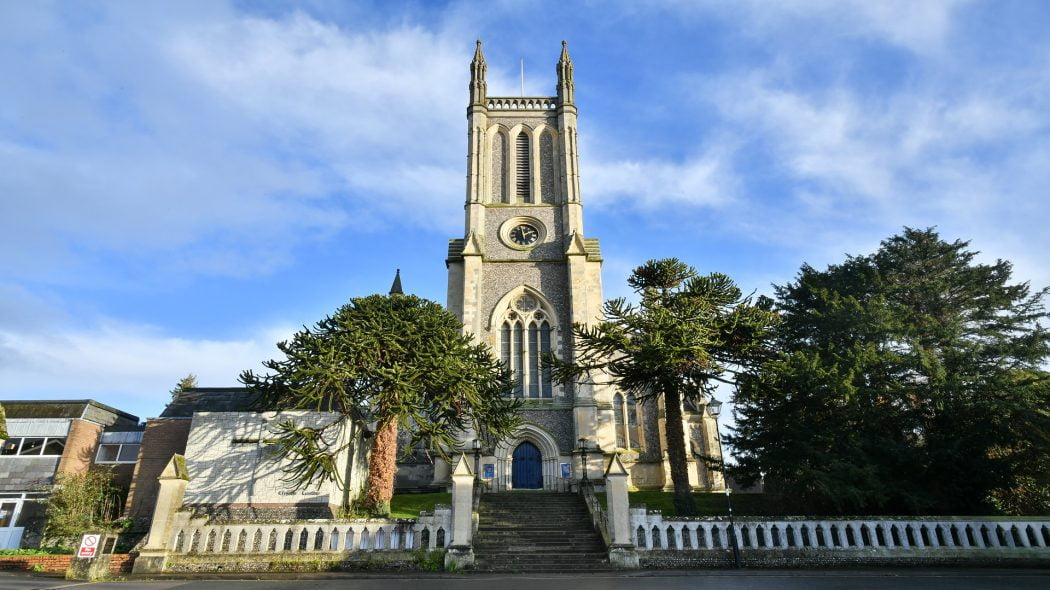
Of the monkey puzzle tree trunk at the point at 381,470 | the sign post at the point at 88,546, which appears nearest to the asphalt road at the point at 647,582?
the sign post at the point at 88,546

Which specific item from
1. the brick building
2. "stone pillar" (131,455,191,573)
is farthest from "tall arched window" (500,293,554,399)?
the brick building

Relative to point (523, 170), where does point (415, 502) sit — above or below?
below

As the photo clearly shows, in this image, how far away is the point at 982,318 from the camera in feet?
76.7

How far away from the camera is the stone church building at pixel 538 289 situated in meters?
26.5

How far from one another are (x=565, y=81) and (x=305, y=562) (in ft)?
99.7

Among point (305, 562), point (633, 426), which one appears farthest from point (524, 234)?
point (305, 562)

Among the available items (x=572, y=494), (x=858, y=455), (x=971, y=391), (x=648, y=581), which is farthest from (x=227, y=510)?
(x=971, y=391)

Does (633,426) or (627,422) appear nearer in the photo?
(627,422)

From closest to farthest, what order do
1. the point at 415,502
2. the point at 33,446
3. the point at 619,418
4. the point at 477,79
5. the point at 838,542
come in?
the point at 838,542 → the point at 415,502 → the point at 33,446 → the point at 619,418 → the point at 477,79

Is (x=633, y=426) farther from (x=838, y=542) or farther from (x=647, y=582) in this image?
(x=647, y=582)

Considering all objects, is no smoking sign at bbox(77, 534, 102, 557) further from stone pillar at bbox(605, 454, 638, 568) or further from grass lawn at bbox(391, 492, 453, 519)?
stone pillar at bbox(605, 454, 638, 568)

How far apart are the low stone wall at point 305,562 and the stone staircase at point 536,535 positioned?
176 centimetres

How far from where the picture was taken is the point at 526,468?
26719 mm

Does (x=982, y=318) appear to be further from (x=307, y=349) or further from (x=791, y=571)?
(x=307, y=349)
